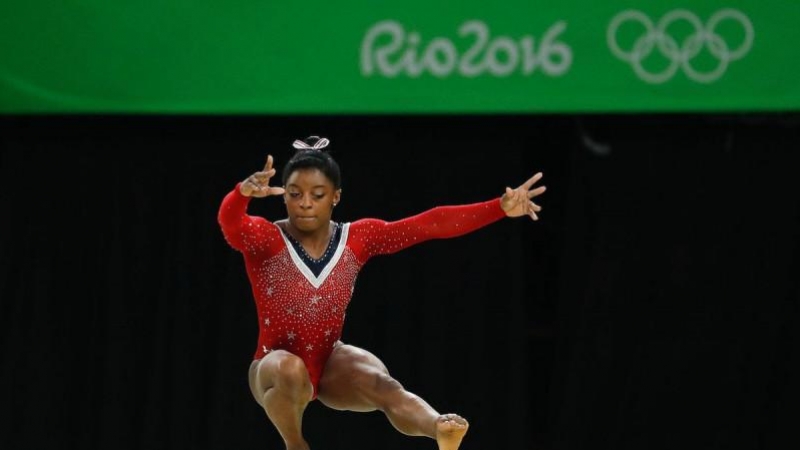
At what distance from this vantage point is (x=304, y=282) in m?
3.45

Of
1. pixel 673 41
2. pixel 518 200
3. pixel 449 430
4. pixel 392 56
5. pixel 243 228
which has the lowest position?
pixel 449 430

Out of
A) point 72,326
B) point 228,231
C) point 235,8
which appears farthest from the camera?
point 72,326

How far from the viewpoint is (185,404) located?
Result: 200 inches

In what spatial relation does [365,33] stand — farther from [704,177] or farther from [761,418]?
A: [761,418]

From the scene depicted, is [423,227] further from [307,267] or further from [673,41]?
[673,41]

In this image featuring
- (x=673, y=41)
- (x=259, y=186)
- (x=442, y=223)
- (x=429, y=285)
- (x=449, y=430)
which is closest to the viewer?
(x=449, y=430)

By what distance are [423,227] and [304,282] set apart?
374mm

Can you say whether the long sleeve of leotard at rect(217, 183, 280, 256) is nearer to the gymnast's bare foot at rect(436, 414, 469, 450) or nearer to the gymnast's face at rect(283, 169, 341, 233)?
the gymnast's face at rect(283, 169, 341, 233)

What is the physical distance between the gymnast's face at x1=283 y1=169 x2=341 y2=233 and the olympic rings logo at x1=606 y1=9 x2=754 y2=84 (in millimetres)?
1866

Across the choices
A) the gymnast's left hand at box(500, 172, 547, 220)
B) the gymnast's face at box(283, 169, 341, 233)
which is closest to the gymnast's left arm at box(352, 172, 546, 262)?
the gymnast's left hand at box(500, 172, 547, 220)

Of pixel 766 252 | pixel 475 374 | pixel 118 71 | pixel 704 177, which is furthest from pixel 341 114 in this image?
pixel 766 252

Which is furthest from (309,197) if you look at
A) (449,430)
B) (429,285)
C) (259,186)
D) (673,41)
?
(673,41)

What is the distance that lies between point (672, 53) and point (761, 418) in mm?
1594

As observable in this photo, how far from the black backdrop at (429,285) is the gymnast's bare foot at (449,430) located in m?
1.97
